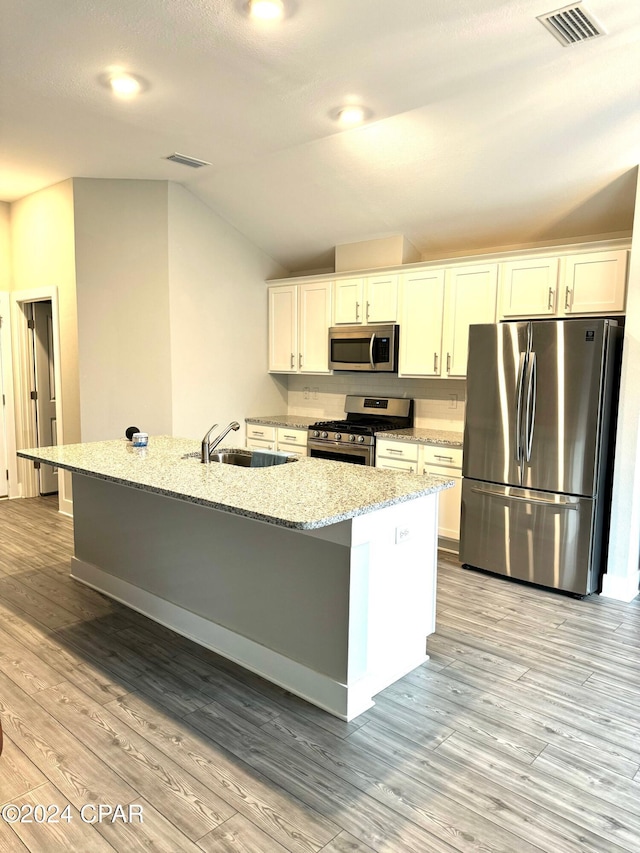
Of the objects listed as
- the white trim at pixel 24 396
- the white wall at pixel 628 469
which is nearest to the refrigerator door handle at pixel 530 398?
the white wall at pixel 628 469

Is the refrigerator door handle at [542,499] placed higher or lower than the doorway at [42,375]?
lower

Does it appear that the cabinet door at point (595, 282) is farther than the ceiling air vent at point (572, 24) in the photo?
A: Yes

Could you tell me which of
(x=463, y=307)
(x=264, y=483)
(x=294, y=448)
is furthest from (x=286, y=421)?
(x=264, y=483)

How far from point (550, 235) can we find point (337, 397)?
248cm

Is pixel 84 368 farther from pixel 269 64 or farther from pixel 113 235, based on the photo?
pixel 269 64

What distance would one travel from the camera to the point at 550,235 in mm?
4430

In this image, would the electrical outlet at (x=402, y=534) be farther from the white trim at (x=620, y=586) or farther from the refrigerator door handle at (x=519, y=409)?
the white trim at (x=620, y=586)

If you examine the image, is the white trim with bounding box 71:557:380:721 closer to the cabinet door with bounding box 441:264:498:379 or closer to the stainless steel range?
the stainless steel range

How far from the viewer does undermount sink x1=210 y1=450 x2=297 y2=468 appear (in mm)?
3359

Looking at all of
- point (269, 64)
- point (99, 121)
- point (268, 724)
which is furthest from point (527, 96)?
point (268, 724)

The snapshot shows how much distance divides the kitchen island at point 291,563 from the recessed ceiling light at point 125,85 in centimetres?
201

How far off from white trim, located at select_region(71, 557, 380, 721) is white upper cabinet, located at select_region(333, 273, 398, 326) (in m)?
3.00

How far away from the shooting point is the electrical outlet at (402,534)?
2.56 m

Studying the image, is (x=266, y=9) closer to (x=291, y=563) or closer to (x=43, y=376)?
(x=291, y=563)
